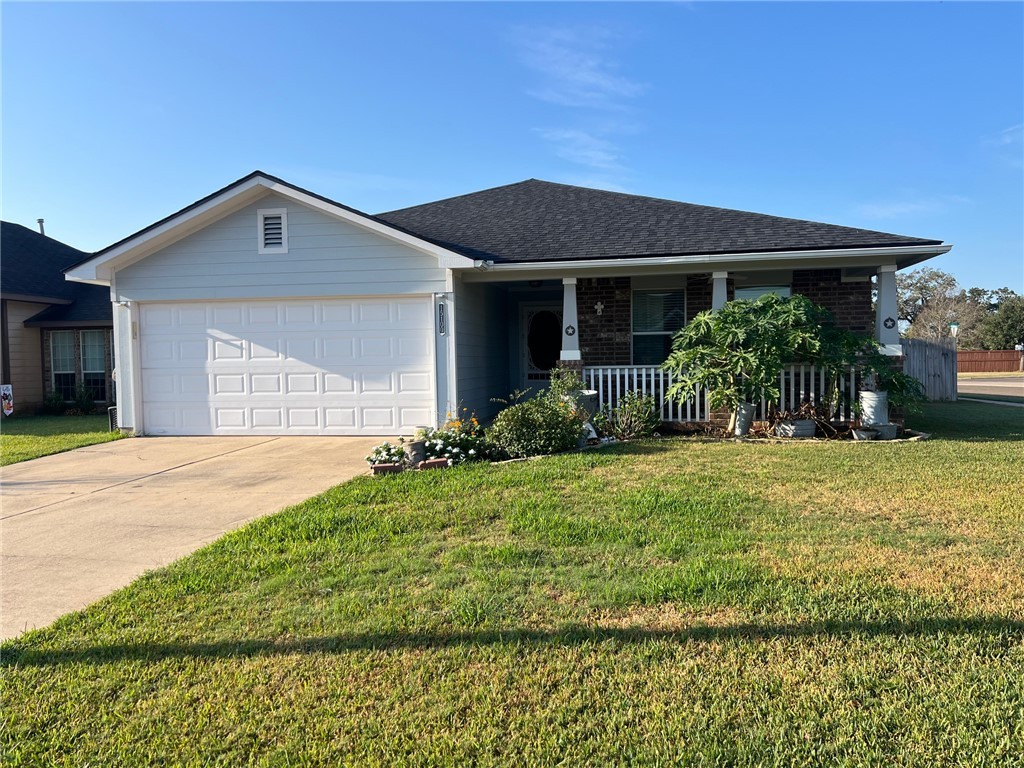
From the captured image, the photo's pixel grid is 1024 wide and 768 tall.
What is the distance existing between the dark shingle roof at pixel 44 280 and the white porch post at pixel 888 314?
679 inches

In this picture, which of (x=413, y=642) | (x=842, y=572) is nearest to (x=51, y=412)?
(x=413, y=642)

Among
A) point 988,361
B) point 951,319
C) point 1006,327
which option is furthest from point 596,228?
point 1006,327

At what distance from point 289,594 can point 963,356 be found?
49973mm

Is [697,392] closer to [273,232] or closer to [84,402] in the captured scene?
[273,232]

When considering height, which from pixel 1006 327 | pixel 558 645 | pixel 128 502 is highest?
pixel 1006 327

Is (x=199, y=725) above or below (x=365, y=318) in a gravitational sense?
below

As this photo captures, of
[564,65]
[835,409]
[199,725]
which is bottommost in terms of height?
[199,725]

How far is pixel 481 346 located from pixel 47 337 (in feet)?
40.9

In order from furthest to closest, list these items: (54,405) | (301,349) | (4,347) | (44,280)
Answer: (44,280), (54,405), (4,347), (301,349)

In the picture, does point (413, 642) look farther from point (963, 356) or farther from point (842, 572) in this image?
point (963, 356)

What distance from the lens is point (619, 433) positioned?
390 inches

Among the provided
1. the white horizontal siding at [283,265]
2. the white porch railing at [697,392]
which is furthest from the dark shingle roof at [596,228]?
the white porch railing at [697,392]

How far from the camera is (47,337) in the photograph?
17.2 meters

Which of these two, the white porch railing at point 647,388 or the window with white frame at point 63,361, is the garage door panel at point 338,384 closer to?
the white porch railing at point 647,388
